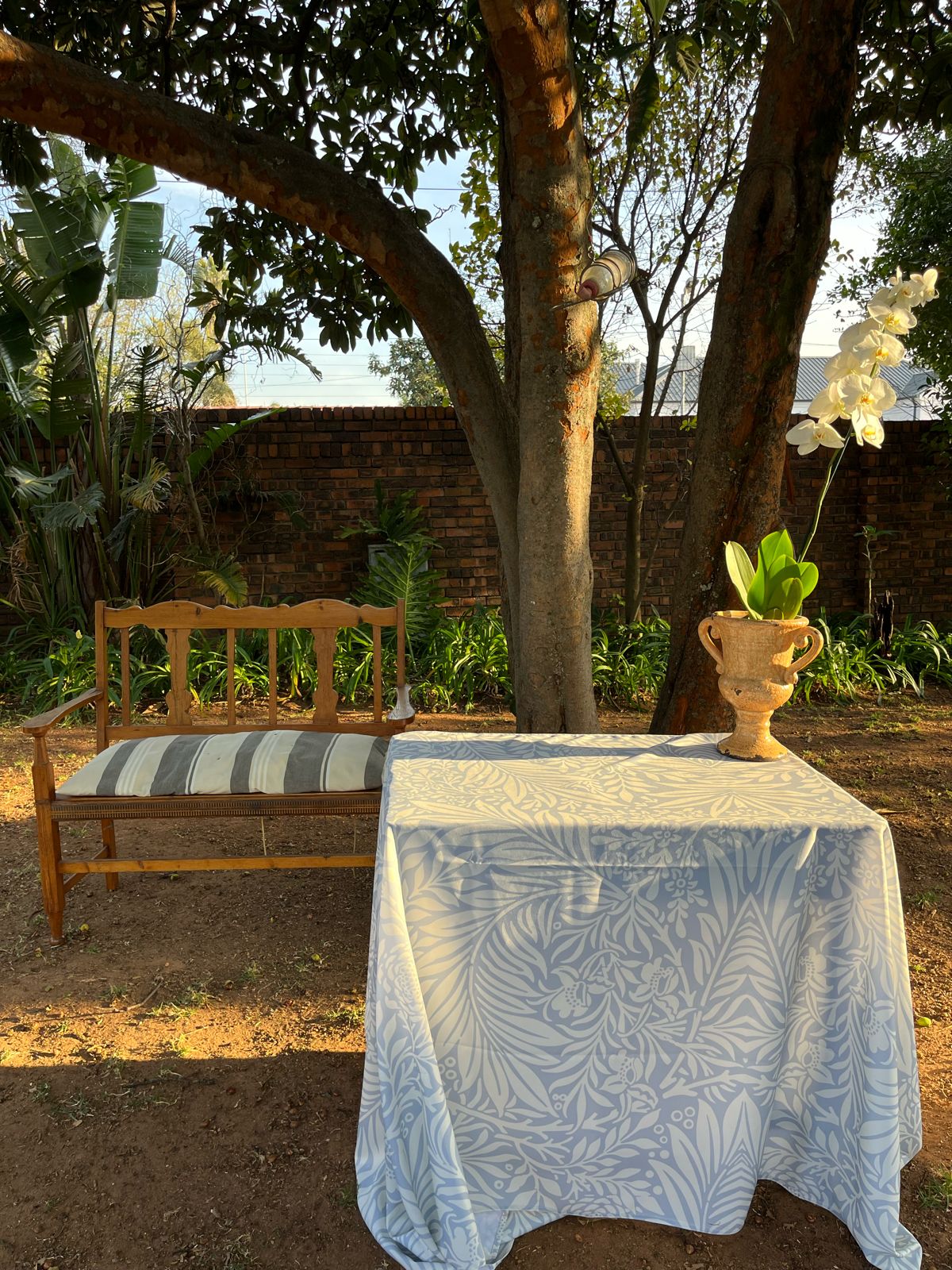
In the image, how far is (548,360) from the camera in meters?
3.19

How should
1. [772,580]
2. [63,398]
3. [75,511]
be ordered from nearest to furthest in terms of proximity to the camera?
[772,580] < [75,511] < [63,398]

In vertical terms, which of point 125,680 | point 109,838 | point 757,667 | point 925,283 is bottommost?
point 109,838

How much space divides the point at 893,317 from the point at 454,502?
212 inches

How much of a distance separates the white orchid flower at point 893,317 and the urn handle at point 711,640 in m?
0.75

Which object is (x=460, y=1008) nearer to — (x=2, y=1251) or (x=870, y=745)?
(x=2, y=1251)

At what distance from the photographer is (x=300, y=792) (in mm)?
3012

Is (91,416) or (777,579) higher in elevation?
(91,416)

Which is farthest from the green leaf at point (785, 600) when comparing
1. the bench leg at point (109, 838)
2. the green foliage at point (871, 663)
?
the green foliage at point (871, 663)

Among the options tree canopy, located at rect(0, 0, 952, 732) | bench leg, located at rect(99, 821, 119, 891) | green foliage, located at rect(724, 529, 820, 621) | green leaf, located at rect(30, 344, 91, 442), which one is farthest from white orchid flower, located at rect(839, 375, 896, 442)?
green leaf, located at rect(30, 344, 91, 442)

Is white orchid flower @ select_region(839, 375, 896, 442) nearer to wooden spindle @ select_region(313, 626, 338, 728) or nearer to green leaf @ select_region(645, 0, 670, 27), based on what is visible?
green leaf @ select_region(645, 0, 670, 27)

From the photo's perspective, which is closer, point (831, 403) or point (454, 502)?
point (831, 403)

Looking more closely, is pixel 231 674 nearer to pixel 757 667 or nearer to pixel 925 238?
pixel 757 667

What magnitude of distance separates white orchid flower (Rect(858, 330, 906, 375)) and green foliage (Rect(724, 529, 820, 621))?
17.7 inches

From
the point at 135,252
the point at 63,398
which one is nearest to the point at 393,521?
the point at 63,398
